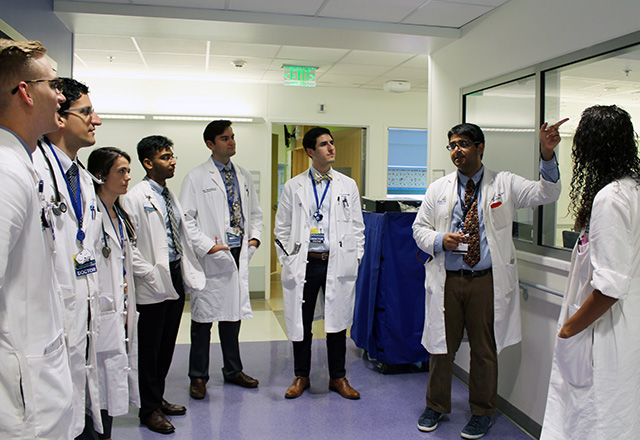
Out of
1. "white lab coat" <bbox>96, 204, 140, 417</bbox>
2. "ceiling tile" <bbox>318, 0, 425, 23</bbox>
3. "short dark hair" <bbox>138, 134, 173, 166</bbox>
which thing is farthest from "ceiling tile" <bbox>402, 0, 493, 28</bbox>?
"white lab coat" <bbox>96, 204, 140, 417</bbox>

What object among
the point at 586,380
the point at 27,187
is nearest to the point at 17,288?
the point at 27,187

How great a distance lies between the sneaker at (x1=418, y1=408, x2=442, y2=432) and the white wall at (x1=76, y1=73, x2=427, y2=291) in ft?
12.2

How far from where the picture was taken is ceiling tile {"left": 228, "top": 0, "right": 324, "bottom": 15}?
134 inches

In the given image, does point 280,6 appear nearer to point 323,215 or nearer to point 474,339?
point 323,215

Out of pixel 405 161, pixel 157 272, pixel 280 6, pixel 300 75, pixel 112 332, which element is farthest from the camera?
pixel 405 161

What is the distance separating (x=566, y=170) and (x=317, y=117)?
415cm

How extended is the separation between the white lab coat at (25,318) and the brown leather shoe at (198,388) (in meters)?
2.16

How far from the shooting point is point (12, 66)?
1.23 metres

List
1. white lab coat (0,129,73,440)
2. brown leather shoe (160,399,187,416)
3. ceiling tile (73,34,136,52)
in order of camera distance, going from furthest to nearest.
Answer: ceiling tile (73,34,136,52) < brown leather shoe (160,399,187,416) < white lab coat (0,129,73,440)

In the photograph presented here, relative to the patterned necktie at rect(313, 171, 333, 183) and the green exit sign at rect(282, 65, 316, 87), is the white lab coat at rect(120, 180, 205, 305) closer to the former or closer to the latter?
the patterned necktie at rect(313, 171, 333, 183)

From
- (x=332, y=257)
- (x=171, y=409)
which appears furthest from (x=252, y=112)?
(x=171, y=409)

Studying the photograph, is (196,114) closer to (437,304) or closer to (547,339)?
(437,304)

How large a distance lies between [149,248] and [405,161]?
4.88 m

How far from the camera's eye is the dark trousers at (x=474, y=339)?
2812 millimetres
